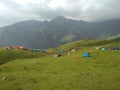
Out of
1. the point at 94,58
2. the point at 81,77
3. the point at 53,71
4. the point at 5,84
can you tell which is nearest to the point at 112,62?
the point at 94,58

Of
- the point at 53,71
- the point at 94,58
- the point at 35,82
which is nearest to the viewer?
the point at 35,82

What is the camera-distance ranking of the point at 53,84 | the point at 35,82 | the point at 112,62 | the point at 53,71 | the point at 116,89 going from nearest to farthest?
the point at 116,89, the point at 53,84, the point at 35,82, the point at 53,71, the point at 112,62

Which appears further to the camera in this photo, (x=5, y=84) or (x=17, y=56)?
(x=17, y=56)

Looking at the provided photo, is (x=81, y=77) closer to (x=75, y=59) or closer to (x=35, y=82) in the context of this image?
(x=35, y=82)

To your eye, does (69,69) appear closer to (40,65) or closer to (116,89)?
(40,65)

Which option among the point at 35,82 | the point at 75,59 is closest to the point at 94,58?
the point at 75,59

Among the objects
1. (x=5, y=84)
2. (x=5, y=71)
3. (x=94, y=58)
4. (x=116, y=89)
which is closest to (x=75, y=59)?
(x=94, y=58)

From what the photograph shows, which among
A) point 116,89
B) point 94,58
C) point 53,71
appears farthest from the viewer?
point 94,58

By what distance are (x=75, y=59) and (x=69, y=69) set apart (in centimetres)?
1494

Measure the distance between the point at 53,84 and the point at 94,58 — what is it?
35862 mm

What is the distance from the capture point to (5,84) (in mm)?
47719

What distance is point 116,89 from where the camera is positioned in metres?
37.6

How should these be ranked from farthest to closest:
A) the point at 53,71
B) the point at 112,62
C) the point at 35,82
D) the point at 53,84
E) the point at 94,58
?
the point at 94,58 → the point at 112,62 → the point at 53,71 → the point at 35,82 → the point at 53,84

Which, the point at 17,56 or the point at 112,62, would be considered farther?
the point at 17,56
